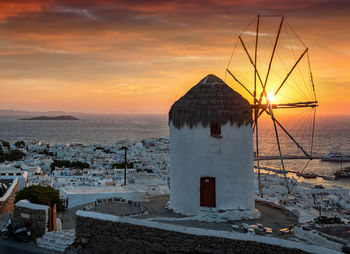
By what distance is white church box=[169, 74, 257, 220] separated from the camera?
1214 cm

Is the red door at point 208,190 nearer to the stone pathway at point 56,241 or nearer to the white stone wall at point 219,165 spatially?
the white stone wall at point 219,165

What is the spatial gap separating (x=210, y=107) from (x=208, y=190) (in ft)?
8.71

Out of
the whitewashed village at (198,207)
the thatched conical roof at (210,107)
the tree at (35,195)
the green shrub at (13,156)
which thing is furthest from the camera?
the green shrub at (13,156)

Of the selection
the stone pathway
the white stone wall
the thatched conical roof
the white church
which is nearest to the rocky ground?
the white church

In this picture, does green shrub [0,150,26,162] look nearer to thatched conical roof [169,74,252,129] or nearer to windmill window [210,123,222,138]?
thatched conical roof [169,74,252,129]

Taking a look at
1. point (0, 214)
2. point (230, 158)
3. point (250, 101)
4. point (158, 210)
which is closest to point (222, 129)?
point (230, 158)

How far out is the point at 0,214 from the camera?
47.6ft

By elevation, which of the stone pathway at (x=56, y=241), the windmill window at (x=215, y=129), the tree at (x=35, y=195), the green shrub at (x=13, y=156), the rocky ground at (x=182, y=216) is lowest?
the green shrub at (x=13, y=156)

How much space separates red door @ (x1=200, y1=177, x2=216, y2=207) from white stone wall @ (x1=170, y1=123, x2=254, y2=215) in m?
0.13

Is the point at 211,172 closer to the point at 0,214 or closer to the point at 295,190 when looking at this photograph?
the point at 0,214

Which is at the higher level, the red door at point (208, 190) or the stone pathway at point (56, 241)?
the red door at point (208, 190)

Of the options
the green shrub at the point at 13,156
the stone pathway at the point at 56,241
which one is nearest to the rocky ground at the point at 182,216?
the stone pathway at the point at 56,241

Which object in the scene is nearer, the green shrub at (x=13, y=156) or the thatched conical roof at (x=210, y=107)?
the thatched conical roof at (x=210, y=107)

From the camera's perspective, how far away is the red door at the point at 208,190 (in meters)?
12.2
